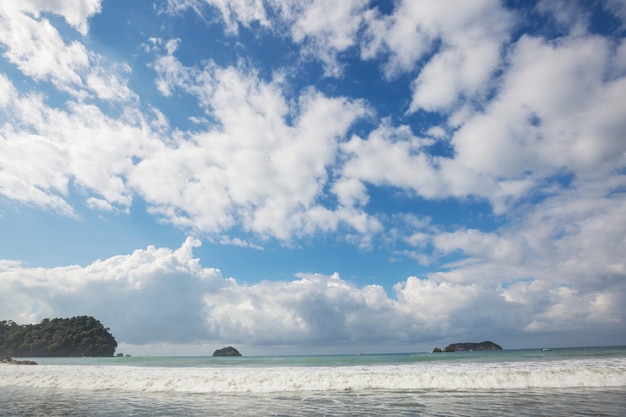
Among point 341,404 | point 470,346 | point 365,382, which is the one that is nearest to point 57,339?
point 365,382

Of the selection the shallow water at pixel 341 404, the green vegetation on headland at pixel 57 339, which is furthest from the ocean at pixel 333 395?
the green vegetation on headland at pixel 57 339

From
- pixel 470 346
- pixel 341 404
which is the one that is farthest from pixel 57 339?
pixel 470 346

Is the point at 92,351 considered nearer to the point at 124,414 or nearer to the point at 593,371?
the point at 124,414

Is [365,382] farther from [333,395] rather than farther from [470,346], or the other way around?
[470,346]

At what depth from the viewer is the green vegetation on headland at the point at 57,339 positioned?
107 meters

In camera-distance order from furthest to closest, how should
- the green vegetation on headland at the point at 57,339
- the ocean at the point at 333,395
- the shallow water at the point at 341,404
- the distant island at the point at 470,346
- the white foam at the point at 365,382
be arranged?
the distant island at the point at 470,346, the green vegetation on headland at the point at 57,339, the white foam at the point at 365,382, the ocean at the point at 333,395, the shallow water at the point at 341,404

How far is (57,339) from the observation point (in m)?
108

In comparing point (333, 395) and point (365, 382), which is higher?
point (365, 382)

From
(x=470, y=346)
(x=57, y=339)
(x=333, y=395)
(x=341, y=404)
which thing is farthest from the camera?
(x=470, y=346)

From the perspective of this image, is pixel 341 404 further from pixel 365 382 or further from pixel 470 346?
pixel 470 346

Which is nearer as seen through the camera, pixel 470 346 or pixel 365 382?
pixel 365 382

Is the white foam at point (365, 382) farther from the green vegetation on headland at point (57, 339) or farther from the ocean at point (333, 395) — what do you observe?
the green vegetation on headland at point (57, 339)

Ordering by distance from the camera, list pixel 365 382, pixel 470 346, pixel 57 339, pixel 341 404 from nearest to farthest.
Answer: pixel 341 404 → pixel 365 382 → pixel 57 339 → pixel 470 346

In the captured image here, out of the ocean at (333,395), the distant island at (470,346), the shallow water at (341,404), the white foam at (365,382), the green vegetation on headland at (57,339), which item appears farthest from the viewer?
the distant island at (470,346)
